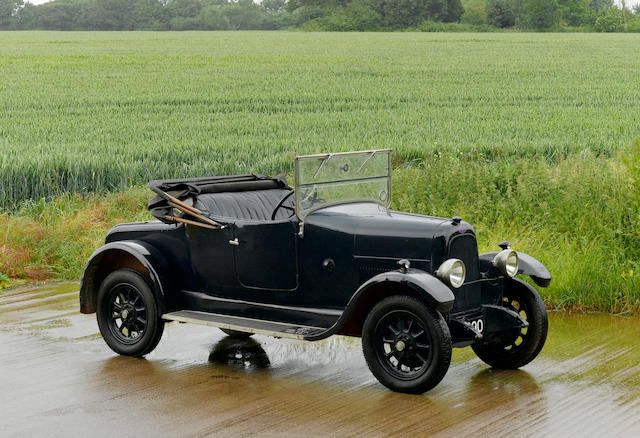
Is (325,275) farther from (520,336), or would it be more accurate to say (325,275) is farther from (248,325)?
(520,336)

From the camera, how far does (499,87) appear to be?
30.8 meters

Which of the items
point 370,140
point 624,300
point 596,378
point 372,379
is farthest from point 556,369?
point 370,140

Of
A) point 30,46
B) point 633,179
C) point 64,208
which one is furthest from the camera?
point 30,46

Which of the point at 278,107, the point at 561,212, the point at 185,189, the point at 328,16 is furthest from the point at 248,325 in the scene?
the point at 328,16

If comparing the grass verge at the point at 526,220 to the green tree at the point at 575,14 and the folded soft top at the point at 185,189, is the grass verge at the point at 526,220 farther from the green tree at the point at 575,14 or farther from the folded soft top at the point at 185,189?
the green tree at the point at 575,14

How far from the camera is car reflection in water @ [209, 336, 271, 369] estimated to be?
650 cm

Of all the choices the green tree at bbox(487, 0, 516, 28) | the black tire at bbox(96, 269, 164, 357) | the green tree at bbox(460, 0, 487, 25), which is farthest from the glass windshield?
the green tree at bbox(487, 0, 516, 28)

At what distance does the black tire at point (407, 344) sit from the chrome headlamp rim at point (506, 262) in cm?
80

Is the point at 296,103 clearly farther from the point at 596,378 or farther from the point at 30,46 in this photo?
the point at 30,46

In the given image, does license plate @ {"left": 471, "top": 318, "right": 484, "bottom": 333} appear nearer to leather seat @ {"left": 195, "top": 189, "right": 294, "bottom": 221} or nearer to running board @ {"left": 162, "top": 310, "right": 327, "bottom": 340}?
running board @ {"left": 162, "top": 310, "right": 327, "bottom": 340}

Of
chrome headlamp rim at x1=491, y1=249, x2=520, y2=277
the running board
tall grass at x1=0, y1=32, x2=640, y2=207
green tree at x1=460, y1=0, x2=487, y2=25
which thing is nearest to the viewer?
the running board

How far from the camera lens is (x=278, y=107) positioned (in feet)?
85.1

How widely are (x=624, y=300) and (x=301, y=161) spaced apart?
329 centimetres

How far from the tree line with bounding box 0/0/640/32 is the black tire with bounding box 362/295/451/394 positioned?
7937 cm
